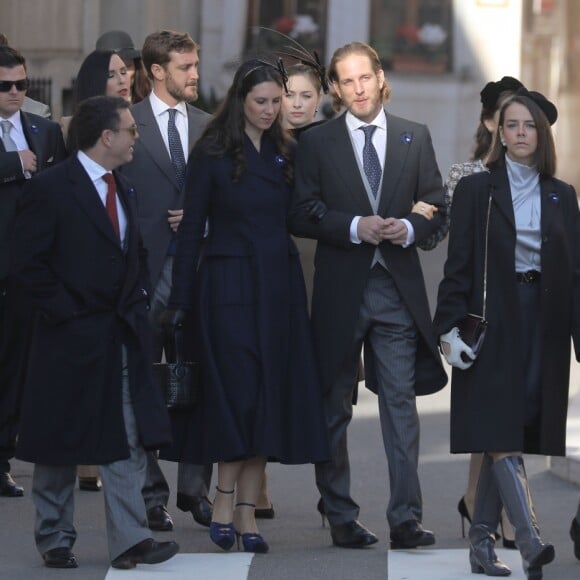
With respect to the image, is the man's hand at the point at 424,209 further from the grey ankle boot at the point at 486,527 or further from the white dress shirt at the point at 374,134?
the grey ankle boot at the point at 486,527

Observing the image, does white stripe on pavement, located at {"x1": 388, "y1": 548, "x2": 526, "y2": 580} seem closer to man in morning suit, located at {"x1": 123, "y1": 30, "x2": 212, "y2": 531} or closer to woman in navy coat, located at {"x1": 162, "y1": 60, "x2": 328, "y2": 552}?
woman in navy coat, located at {"x1": 162, "y1": 60, "x2": 328, "y2": 552}

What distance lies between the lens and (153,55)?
8.77m

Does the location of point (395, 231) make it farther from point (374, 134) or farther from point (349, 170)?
point (374, 134)

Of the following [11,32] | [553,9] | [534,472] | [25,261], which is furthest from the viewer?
[553,9]

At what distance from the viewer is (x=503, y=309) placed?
7.23 meters

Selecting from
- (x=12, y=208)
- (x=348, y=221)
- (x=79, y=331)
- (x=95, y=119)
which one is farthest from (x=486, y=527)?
(x=12, y=208)

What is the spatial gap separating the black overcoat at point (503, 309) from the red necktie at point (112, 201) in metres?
1.30

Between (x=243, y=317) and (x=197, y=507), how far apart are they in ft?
3.51

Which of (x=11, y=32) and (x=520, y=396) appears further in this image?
(x=11, y=32)

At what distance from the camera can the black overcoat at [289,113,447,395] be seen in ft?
25.6

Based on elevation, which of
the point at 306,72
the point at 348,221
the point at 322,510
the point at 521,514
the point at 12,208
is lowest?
the point at 322,510


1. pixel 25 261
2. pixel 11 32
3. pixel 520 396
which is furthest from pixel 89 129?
pixel 11 32

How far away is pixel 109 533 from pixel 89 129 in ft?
5.19

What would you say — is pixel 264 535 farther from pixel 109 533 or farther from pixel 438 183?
pixel 438 183
